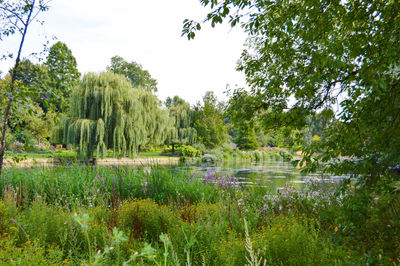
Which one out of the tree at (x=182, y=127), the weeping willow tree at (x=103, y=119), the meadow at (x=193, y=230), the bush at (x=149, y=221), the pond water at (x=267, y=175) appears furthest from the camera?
the tree at (x=182, y=127)

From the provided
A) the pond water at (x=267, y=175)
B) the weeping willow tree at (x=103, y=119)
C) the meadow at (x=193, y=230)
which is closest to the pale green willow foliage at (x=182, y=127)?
the weeping willow tree at (x=103, y=119)

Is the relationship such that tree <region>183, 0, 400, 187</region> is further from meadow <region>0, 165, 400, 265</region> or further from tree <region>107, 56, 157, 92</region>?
tree <region>107, 56, 157, 92</region>

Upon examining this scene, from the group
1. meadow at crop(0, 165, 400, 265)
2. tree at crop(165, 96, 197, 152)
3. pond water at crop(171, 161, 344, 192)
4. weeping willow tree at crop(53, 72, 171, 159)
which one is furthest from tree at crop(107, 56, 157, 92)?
meadow at crop(0, 165, 400, 265)

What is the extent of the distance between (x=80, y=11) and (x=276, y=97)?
12.1ft

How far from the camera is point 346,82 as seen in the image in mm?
2930

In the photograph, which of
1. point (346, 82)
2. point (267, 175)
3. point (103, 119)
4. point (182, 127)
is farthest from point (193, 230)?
point (182, 127)

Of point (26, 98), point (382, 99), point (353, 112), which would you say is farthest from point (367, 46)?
point (26, 98)

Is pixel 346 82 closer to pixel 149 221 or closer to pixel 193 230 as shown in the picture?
pixel 193 230

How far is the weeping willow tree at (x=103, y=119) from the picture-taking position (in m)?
18.1

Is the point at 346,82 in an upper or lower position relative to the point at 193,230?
upper

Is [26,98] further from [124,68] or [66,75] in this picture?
[124,68]

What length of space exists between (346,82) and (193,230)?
2351 mm

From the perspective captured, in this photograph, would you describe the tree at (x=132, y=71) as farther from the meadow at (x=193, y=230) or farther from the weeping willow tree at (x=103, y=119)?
the meadow at (x=193, y=230)

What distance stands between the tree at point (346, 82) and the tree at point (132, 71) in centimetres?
4168
